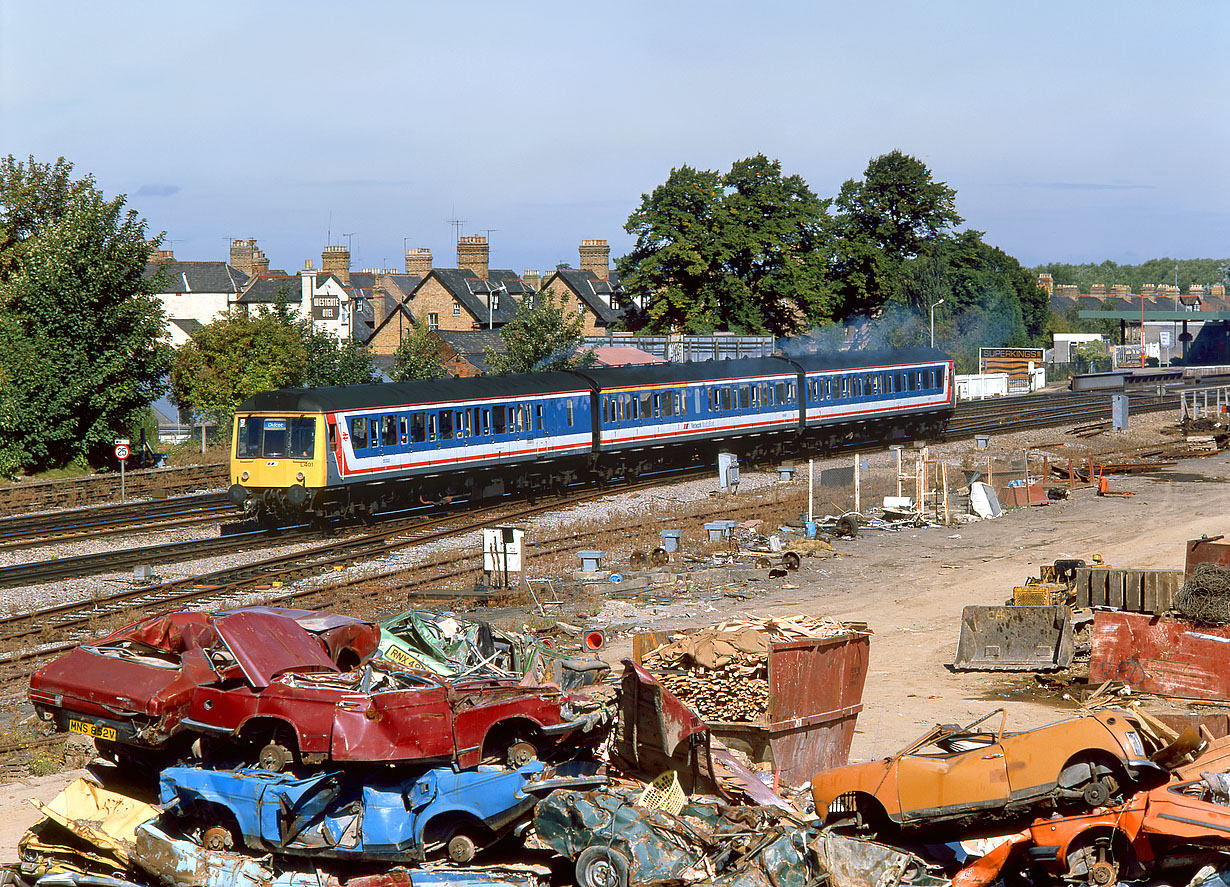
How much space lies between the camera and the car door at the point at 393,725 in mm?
10406

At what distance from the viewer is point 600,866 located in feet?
32.3

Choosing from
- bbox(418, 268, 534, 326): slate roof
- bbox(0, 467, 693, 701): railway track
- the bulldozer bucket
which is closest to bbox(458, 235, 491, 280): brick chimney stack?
bbox(418, 268, 534, 326): slate roof

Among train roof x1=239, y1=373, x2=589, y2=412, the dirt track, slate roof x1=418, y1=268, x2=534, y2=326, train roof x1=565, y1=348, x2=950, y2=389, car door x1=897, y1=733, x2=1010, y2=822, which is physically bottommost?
the dirt track

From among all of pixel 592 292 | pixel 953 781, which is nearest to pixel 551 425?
pixel 953 781

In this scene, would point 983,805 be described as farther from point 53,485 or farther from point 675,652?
point 53,485

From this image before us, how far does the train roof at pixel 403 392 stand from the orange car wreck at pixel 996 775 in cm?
1961

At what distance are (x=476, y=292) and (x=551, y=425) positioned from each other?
42.8 metres

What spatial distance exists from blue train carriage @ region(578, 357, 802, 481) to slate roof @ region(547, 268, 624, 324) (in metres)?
38.5

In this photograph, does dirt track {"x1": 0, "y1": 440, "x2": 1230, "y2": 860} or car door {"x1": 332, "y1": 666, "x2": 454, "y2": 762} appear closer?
car door {"x1": 332, "y1": 666, "x2": 454, "y2": 762}

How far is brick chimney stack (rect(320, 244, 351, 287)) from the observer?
8706 cm

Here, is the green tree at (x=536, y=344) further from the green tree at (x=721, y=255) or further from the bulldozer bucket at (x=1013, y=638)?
the bulldozer bucket at (x=1013, y=638)

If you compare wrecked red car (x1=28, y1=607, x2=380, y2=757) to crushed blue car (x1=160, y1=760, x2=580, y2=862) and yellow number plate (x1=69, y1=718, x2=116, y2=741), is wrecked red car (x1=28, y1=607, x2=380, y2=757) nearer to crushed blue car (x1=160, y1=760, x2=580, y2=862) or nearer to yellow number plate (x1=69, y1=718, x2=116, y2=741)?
yellow number plate (x1=69, y1=718, x2=116, y2=741)

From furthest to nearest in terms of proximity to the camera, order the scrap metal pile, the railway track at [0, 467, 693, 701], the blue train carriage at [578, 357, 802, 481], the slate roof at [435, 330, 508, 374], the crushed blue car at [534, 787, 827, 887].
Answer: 1. the slate roof at [435, 330, 508, 374]
2. the blue train carriage at [578, 357, 802, 481]
3. the railway track at [0, 467, 693, 701]
4. the scrap metal pile
5. the crushed blue car at [534, 787, 827, 887]

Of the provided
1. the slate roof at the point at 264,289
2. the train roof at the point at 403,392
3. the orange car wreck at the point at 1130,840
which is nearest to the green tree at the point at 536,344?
the train roof at the point at 403,392
